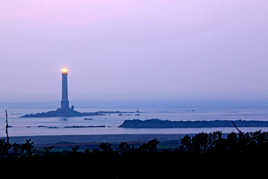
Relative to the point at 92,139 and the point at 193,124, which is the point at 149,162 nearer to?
the point at 92,139

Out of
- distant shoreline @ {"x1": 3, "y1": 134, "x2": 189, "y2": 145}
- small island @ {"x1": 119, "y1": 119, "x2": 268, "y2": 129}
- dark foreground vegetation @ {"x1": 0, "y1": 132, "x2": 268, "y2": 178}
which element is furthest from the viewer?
small island @ {"x1": 119, "y1": 119, "x2": 268, "y2": 129}

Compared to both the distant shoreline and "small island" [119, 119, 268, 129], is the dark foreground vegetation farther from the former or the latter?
"small island" [119, 119, 268, 129]

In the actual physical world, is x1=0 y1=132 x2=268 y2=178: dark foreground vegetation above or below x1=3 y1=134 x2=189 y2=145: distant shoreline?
above

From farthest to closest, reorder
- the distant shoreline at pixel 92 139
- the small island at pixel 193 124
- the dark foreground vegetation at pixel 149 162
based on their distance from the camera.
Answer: the small island at pixel 193 124 → the distant shoreline at pixel 92 139 → the dark foreground vegetation at pixel 149 162

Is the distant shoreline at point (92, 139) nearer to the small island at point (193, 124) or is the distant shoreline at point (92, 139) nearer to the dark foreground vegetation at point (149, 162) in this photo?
the small island at point (193, 124)

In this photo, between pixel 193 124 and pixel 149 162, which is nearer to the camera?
pixel 149 162

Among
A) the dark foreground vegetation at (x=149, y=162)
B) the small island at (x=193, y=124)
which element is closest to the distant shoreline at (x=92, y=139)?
the small island at (x=193, y=124)

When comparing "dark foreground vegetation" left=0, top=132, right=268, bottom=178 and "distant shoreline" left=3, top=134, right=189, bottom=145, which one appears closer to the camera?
"dark foreground vegetation" left=0, top=132, right=268, bottom=178

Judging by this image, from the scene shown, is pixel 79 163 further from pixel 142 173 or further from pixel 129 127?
pixel 129 127

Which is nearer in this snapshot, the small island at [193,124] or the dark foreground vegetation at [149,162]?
the dark foreground vegetation at [149,162]

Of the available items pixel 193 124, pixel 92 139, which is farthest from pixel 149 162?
pixel 193 124

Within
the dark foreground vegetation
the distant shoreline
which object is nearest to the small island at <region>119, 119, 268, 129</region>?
the distant shoreline

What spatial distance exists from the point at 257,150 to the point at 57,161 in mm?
2796

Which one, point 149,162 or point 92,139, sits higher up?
point 149,162
